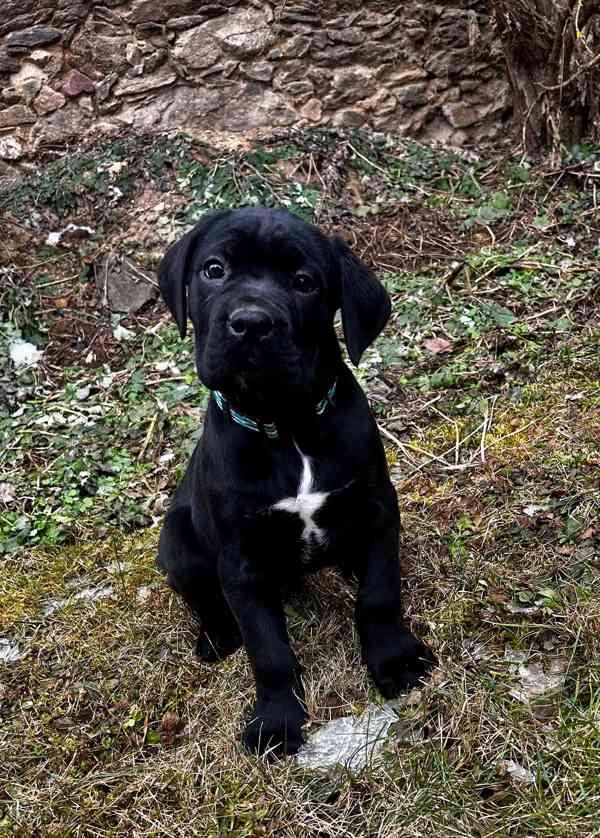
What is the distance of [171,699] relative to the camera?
3.23 m

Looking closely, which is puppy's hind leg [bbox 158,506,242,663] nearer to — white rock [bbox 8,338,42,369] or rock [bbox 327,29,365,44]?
white rock [bbox 8,338,42,369]

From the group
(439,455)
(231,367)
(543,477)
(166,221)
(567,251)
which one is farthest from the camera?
(166,221)

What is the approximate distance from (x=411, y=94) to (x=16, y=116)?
10.9 ft

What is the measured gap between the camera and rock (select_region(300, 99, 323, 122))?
768 centimetres

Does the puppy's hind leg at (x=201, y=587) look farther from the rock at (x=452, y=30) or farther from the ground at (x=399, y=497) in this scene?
the rock at (x=452, y=30)

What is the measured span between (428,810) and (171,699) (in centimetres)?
112

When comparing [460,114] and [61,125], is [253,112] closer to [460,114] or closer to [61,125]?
[61,125]

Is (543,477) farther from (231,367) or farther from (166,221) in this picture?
(166,221)

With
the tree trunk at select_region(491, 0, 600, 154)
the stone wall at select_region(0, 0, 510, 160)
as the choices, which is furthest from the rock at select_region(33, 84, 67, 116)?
the tree trunk at select_region(491, 0, 600, 154)

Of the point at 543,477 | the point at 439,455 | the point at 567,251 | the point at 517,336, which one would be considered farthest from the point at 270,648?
the point at 567,251

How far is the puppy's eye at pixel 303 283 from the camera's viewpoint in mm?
2910

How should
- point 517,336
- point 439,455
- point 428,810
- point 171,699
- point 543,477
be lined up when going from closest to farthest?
point 428,810
point 171,699
point 543,477
point 439,455
point 517,336

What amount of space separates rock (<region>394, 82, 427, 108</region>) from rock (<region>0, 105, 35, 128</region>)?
3.07 metres

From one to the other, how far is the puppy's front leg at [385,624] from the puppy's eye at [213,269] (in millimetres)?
995
